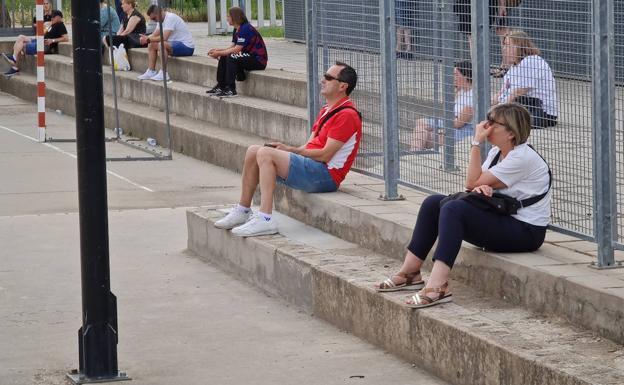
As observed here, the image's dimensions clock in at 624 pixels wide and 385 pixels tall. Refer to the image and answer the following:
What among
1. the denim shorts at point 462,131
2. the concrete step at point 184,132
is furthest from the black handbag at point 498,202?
the concrete step at point 184,132

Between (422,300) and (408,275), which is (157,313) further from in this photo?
(422,300)

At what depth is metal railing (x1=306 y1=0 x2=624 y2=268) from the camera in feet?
20.4

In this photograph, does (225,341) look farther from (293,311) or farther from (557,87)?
(557,87)

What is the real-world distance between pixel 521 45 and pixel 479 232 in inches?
39.7

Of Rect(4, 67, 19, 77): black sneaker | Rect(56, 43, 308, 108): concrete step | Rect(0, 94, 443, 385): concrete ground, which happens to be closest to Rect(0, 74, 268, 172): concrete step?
Rect(56, 43, 308, 108): concrete step

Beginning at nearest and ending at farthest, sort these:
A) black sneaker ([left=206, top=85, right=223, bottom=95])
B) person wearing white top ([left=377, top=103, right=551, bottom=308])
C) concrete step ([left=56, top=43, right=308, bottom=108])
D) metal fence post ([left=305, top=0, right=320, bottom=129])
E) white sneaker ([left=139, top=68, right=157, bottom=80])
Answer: person wearing white top ([left=377, top=103, right=551, bottom=308]) < metal fence post ([left=305, top=0, right=320, bottom=129]) < concrete step ([left=56, top=43, right=308, bottom=108]) < black sneaker ([left=206, top=85, right=223, bottom=95]) < white sneaker ([left=139, top=68, right=157, bottom=80])

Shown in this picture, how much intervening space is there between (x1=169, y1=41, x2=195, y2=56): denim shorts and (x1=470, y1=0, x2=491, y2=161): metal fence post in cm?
1203

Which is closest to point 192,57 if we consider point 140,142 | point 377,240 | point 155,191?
point 140,142

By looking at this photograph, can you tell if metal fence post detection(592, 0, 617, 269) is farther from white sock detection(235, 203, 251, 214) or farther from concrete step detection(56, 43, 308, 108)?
concrete step detection(56, 43, 308, 108)

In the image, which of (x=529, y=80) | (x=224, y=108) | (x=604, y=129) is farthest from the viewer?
(x=224, y=108)

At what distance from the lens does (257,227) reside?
28.6 feet

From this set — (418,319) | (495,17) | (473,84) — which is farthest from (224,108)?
(418,319)

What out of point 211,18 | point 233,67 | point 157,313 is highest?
point 211,18

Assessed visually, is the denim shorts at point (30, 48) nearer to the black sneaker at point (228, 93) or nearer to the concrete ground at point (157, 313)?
the black sneaker at point (228, 93)
